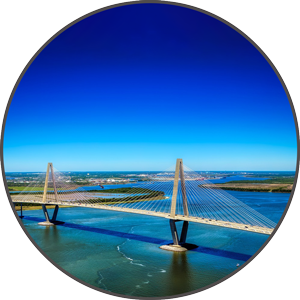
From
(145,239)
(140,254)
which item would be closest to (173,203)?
(140,254)

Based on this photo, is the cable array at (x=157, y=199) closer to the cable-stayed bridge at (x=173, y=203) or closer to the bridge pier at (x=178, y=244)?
the cable-stayed bridge at (x=173, y=203)

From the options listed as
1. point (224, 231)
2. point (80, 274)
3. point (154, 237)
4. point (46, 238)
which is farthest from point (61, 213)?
point (80, 274)

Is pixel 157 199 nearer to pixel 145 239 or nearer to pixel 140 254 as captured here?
pixel 145 239

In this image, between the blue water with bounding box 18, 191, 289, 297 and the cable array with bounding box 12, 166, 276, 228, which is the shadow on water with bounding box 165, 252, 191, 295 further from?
the cable array with bounding box 12, 166, 276, 228

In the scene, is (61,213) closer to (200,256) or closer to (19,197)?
(19,197)

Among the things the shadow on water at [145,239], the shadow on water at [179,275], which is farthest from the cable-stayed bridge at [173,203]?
the shadow on water at [179,275]

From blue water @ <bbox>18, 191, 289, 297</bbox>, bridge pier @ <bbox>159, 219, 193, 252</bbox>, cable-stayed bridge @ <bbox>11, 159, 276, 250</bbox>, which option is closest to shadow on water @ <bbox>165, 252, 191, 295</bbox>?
blue water @ <bbox>18, 191, 289, 297</bbox>
